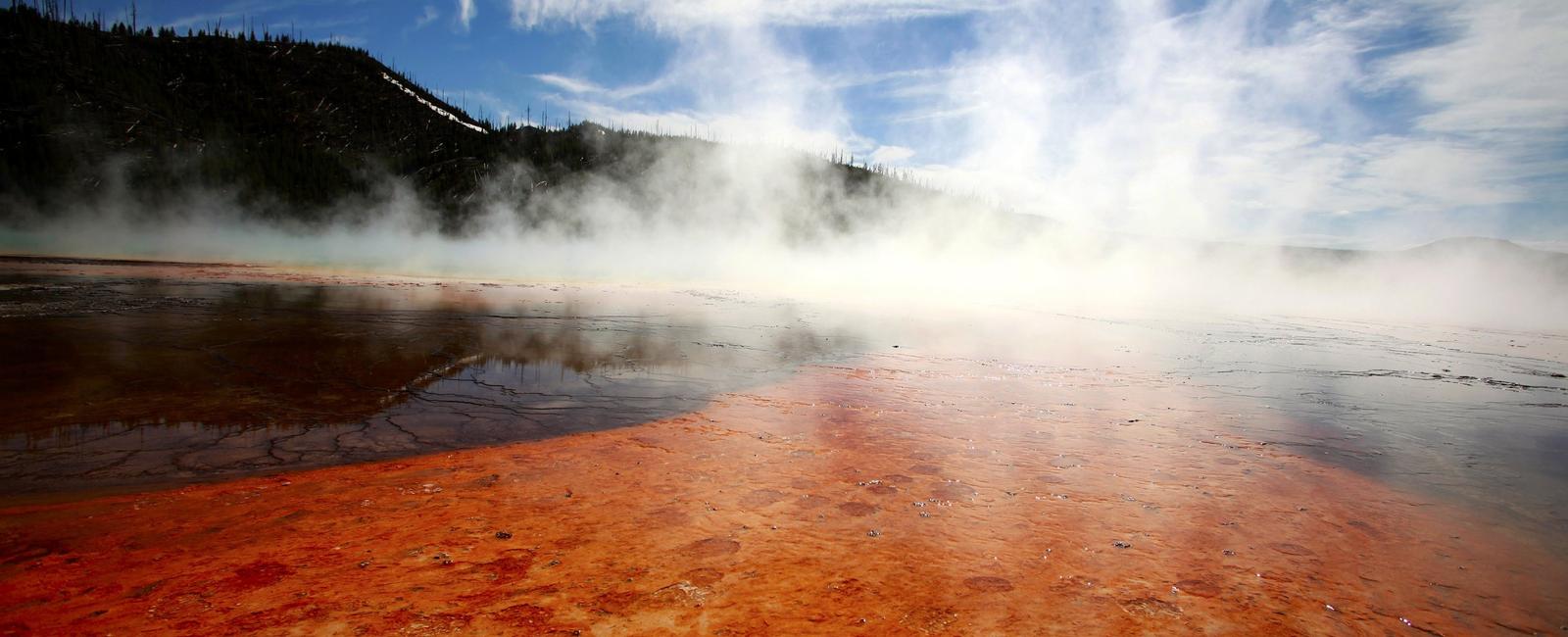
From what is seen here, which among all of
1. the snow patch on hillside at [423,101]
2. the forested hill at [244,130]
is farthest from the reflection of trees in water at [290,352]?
the snow patch on hillside at [423,101]

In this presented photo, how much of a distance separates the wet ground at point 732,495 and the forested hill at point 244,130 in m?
49.4

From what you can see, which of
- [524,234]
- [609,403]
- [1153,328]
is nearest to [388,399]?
[609,403]

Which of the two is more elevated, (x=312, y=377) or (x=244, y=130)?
(x=244, y=130)

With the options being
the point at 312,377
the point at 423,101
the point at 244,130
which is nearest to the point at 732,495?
the point at 312,377

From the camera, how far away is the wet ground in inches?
101

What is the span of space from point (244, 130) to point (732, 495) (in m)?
80.3

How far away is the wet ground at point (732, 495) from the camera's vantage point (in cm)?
257

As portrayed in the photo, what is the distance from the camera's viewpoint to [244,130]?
197 ft

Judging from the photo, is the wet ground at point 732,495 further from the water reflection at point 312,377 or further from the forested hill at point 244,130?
the forested hill at point 244,130

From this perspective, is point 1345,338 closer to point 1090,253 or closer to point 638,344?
point 638,344

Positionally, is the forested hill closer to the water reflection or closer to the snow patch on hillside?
the snow patch on hillside

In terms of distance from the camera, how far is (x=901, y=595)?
2701 millimetres

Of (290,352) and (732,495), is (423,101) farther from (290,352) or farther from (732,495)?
(732,495)

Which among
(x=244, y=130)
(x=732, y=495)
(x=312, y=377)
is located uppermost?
(x=244, y=130)
